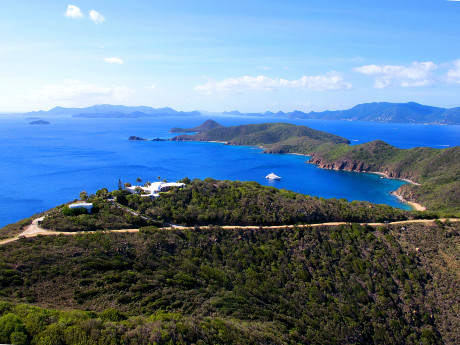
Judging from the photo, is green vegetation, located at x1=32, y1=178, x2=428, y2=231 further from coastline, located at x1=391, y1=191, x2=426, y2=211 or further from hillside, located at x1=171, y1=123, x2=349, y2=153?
hillside, located at x1=171, y1=123, x2=349, y2=153

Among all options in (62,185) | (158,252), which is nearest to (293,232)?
(158,252)

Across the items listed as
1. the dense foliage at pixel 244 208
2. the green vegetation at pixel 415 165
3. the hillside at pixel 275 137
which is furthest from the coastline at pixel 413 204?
the hillside at pixel 275 137

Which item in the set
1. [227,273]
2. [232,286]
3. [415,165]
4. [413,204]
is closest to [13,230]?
[227,273]

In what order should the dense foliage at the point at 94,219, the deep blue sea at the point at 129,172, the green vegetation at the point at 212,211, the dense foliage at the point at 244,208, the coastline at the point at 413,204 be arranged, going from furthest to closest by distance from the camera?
the deep blue sea at the point at 129,172
the coastline at the point at 413,204
the dense foliage at the point at 244,208
the green vegetation at the point at 212,211
the dense foliage at the point at 94,219

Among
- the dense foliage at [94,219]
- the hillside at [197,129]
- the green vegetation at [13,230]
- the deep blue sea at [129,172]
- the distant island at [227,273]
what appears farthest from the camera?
the hillside at [197,129]

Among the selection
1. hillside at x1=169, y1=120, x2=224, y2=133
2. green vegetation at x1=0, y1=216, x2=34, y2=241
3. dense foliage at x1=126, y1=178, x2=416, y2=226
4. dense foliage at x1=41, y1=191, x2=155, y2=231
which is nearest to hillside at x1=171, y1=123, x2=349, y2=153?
hillside at x1=169, y1=120, x2=224, y2=133

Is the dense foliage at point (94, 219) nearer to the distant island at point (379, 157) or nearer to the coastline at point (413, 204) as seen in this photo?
the distant island at point (379, 157)
